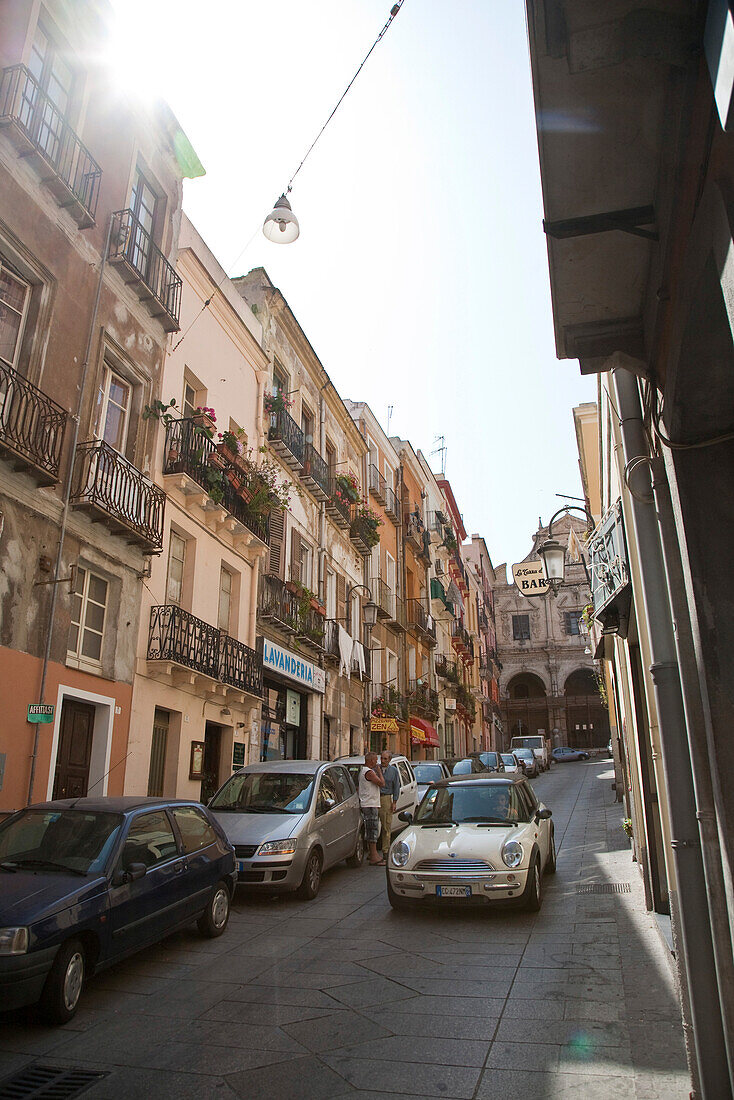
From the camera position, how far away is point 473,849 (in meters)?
8.72

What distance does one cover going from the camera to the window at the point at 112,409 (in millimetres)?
13109

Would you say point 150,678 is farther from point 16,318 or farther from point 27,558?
point 16,318

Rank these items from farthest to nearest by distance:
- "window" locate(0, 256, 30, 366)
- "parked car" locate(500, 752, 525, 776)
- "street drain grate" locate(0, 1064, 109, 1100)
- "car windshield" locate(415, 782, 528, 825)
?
"parked car" locate(500, 752, 525, 776), "window" locate(0, 256, 30, 366), "car windshield" locate(415, 782, 528, 825), "street drain grate" locate(0, 1064, 109, 1100)

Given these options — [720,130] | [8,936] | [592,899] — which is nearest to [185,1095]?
[8,936]

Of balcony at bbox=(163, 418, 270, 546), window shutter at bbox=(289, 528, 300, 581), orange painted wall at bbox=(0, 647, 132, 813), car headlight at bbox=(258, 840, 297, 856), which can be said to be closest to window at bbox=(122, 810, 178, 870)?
car headlight at bbox=(258, 840, 297, 856)

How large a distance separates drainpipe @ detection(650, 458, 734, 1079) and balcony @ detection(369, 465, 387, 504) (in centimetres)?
2561

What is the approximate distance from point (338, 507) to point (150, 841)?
17.2m

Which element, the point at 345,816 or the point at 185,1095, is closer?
the point at 185,1095

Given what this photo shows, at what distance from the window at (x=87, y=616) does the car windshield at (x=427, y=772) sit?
10.2 meters

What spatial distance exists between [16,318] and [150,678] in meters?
6.16

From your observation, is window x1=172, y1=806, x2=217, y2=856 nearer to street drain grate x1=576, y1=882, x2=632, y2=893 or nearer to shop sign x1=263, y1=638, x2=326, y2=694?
street drain grate x1=576, y1=882, x2=632, y2=893

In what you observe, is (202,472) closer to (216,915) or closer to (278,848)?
(278,848)

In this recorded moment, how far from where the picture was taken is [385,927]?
27.7 ft

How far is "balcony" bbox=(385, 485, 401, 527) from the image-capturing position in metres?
32.2
